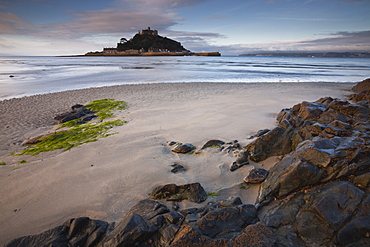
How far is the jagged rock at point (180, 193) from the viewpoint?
3.68 meters

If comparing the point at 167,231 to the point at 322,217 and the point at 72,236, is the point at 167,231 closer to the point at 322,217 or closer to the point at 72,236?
the point at 72,236

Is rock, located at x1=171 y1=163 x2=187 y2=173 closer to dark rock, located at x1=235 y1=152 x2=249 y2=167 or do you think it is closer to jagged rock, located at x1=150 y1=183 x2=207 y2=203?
jagged rock, located at x1=150 y1=183 x2=207 y2=203

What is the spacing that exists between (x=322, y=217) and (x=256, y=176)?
150cm

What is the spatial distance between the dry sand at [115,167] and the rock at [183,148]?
19 cm

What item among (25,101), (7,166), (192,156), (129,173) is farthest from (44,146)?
(25,101)

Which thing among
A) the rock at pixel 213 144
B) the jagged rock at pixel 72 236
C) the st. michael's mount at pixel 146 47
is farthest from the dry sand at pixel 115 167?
the st. michael's mount at pixel 146 47

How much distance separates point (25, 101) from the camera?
1229 cm

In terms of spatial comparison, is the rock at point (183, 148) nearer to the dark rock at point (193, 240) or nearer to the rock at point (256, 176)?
the rock at point (256, 176)

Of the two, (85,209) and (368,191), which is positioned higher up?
(368,191)

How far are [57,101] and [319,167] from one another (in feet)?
42.7

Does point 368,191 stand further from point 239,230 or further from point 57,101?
point 57,101

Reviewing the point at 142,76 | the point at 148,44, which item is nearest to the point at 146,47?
the point at 148,44

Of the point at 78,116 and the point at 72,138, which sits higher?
the point at 78,116

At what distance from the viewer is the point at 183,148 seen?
17.9 feet
